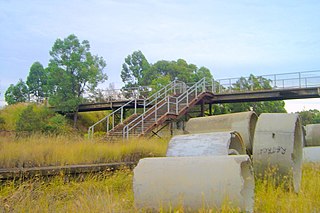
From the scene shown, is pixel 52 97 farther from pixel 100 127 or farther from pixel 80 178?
pixel 80 178

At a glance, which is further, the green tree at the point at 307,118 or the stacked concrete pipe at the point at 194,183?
the green tree at the point at 307,118

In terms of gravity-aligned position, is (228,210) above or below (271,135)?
below

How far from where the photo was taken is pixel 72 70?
35.3m

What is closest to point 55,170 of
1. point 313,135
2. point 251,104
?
point 313,135

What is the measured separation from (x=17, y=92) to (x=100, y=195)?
58.5m

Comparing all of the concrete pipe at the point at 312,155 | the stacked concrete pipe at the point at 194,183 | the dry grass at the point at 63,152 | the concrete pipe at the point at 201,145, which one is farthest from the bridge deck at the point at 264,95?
the stacked concrete pipe at the point at 194,183

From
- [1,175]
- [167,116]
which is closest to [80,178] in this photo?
[1,175]

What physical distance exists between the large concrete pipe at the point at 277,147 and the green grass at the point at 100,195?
0.33m

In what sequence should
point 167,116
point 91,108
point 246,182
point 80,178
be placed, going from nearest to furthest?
point 246,182 < point 80,178 < point 167,116 < point 91,108

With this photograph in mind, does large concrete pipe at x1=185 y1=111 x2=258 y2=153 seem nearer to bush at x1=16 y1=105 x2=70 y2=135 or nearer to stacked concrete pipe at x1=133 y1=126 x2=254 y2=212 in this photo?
stacked concrete pipe at x1=133 y1=126 x2=254 y2=212

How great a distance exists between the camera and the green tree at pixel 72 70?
3438cm

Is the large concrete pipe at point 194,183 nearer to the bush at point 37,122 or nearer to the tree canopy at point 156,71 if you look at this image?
the bush at point 37,122

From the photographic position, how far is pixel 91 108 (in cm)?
3259

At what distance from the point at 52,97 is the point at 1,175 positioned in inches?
1069
